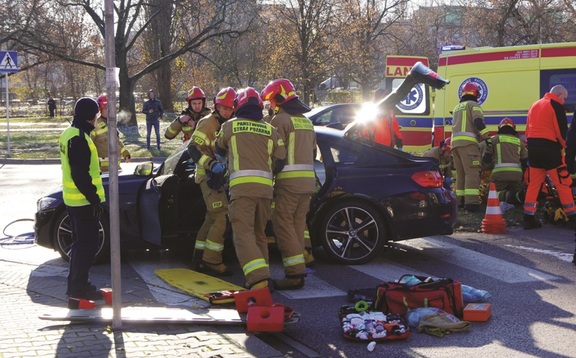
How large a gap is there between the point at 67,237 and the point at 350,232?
118 inches

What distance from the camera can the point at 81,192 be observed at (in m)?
6.49

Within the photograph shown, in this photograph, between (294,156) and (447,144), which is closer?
(294,156)

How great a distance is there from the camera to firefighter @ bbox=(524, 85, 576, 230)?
9977 mm

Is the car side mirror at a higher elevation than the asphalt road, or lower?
higher

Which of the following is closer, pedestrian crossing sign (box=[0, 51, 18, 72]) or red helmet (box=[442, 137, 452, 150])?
red helmet (box=[442, 137, 452, 150])

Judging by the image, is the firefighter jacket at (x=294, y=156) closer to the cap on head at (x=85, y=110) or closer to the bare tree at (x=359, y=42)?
the cap on head at (x=85, y=110)

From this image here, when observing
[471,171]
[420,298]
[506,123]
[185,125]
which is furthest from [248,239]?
[506,123]

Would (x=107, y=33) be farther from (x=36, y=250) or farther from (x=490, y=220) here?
(x=490, y=220)

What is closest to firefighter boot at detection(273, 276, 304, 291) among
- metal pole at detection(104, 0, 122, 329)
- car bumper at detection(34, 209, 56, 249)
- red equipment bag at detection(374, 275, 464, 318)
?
red equipment bag at detection(374, 275, 464, 318)

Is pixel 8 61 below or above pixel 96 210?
above

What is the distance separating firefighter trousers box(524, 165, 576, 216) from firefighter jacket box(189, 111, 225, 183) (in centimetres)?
462

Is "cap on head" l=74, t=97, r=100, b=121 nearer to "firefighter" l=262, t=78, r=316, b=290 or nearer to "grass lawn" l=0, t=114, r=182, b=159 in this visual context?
"firefighter" l=262, t=78, r=316, b=290

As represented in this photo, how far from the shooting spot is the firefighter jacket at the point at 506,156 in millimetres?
11672

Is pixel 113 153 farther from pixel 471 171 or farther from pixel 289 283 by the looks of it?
pixel 471 171
